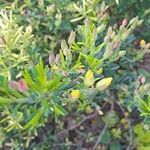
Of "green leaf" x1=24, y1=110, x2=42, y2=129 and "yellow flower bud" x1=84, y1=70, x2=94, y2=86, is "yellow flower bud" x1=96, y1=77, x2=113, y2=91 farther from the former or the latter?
"green leaf" x1=24, y1=110, x2=42, y2=129

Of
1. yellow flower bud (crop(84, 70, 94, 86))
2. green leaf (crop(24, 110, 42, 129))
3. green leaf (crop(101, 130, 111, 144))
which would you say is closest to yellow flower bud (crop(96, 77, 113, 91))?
yellow flower bud (crop(84, 70, 94, 86))

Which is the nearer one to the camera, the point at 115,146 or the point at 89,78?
the point at 89,78

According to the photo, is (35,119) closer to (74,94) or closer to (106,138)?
(74,94)

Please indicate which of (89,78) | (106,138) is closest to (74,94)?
(89,78)

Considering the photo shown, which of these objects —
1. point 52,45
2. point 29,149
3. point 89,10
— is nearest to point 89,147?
point 29,149

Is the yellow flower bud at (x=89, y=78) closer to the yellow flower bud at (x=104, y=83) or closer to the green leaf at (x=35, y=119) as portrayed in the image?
the yellow flower bud at (x=104, y=83)

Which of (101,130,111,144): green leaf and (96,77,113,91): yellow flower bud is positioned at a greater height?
(96,77,113,91): yellow flower bud

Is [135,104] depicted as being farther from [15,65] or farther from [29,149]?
[29,149]

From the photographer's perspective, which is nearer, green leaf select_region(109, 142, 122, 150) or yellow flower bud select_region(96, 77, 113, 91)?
yellow flower bud select_region(96, 77, 113, 91)

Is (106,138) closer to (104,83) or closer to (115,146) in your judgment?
(115,146)

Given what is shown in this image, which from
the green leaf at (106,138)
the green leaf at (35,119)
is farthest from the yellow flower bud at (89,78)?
the green leaf at (106,138)

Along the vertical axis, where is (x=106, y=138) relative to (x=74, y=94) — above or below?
below
